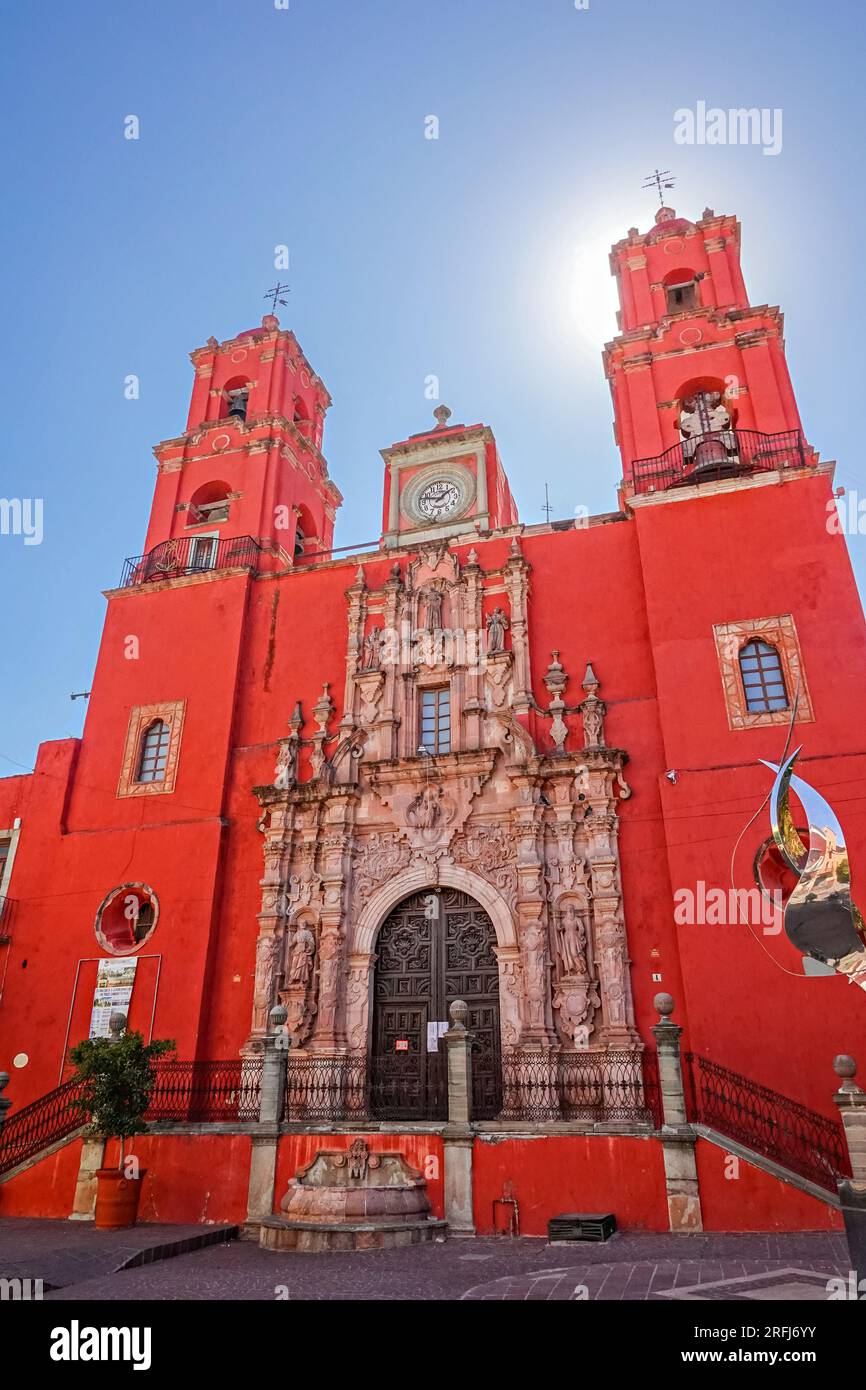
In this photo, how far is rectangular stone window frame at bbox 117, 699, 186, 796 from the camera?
15.2 m

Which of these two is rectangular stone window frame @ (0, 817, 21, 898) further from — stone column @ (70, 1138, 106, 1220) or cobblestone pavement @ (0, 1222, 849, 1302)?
cobblestone pavement @ (0, 1222, 849, 1302)

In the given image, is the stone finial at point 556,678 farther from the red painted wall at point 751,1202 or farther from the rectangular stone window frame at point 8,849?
the rectangular stone window frame at point 8,849

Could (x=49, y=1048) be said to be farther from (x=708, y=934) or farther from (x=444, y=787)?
(x=708, y=934)

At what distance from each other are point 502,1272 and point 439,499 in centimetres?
1323

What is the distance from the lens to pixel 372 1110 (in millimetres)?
12258

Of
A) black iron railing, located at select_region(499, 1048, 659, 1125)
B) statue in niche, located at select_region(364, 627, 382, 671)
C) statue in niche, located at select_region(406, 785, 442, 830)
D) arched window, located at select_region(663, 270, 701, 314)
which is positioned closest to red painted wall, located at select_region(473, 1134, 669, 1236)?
black iron railing, located at select_region(499, 1048, 659, 1125)

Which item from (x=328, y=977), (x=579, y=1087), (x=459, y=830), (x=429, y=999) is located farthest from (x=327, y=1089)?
(x=459, y=830)

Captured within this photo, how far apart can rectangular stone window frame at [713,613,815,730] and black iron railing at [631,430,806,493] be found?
2.84 meters

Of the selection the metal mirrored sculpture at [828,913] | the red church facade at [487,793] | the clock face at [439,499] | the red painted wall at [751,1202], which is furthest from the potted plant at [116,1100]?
the clock face at [439,499]

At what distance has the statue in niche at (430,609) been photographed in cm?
1541

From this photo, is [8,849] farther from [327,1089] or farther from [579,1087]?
[579,1087]

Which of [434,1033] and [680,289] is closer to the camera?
[434,1033]

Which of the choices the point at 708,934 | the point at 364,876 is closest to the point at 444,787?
the point at 364,876

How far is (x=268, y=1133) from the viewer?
10.4 m
